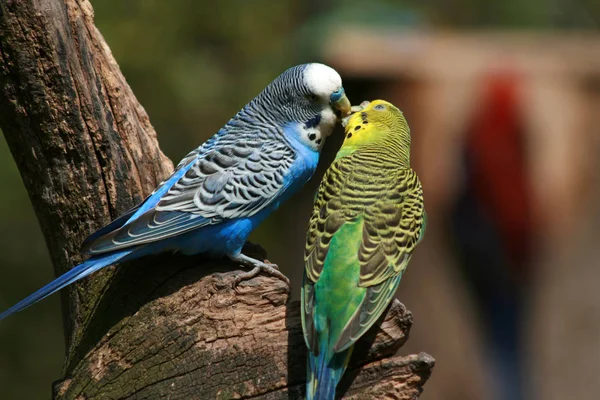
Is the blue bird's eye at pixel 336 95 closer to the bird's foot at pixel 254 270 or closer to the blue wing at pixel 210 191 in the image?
the blue wing at pixel 210 191

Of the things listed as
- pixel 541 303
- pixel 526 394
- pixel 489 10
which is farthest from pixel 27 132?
pixel 489 10

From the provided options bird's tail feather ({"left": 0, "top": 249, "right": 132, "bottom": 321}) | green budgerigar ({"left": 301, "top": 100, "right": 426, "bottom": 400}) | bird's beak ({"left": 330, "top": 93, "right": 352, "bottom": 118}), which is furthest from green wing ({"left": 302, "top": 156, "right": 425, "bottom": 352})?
bird's tail feather ({"left": 0, "top": 249, "right": 132, "bottom": 321})

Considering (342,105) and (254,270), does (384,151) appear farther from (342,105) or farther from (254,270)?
(254,270)

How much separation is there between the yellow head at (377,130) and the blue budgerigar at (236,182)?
0.23m

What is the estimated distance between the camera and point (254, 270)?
13.9 ft

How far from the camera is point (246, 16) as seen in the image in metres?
11.5

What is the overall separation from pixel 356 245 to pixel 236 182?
3.05ft

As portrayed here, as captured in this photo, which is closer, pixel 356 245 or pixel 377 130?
pixel 356 245

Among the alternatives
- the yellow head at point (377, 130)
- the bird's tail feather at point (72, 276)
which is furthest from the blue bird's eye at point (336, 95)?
the bird's tail feather at point (72, 276)

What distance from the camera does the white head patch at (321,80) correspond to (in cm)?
465

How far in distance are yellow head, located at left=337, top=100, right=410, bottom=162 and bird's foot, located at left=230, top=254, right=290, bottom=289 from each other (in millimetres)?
726

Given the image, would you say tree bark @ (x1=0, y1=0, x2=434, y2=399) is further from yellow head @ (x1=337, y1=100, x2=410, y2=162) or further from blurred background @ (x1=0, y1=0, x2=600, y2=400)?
blurred background @ (x1=0, y1=0, x2=600, y2=400)

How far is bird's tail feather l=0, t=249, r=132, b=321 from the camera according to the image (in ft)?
12.6

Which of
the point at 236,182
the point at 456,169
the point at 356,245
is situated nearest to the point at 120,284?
the point at 236,182
